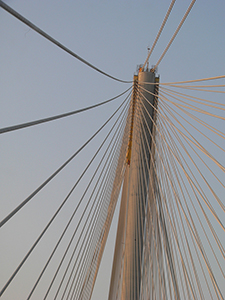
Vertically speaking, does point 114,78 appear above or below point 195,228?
above

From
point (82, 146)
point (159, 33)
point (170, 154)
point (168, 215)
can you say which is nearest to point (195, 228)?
point (168, 215)

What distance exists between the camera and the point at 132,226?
6301 mm

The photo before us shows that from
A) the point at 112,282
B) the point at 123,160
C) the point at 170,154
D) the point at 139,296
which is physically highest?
the point at 170,154

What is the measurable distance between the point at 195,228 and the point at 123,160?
324 centimetres

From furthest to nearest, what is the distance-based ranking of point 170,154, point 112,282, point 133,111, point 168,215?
point 133,111
point 112,282
point 170,154
point 168,215

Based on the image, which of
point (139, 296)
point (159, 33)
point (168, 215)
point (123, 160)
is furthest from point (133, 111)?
point (139, 296)

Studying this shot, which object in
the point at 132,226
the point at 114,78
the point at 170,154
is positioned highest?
the point at 114,78

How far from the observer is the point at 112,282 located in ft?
23.0

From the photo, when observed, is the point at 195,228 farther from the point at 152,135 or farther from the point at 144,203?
the point at 152,135

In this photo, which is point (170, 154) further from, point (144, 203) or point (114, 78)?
point (114, 78)

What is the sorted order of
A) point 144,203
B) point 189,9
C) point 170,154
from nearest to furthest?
point 189,9
point 170,154
point 144,203

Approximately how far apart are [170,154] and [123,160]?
6.61 feet

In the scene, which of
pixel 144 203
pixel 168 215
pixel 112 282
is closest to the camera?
pixel 168 215

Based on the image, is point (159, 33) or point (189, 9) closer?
point (189, 9)
